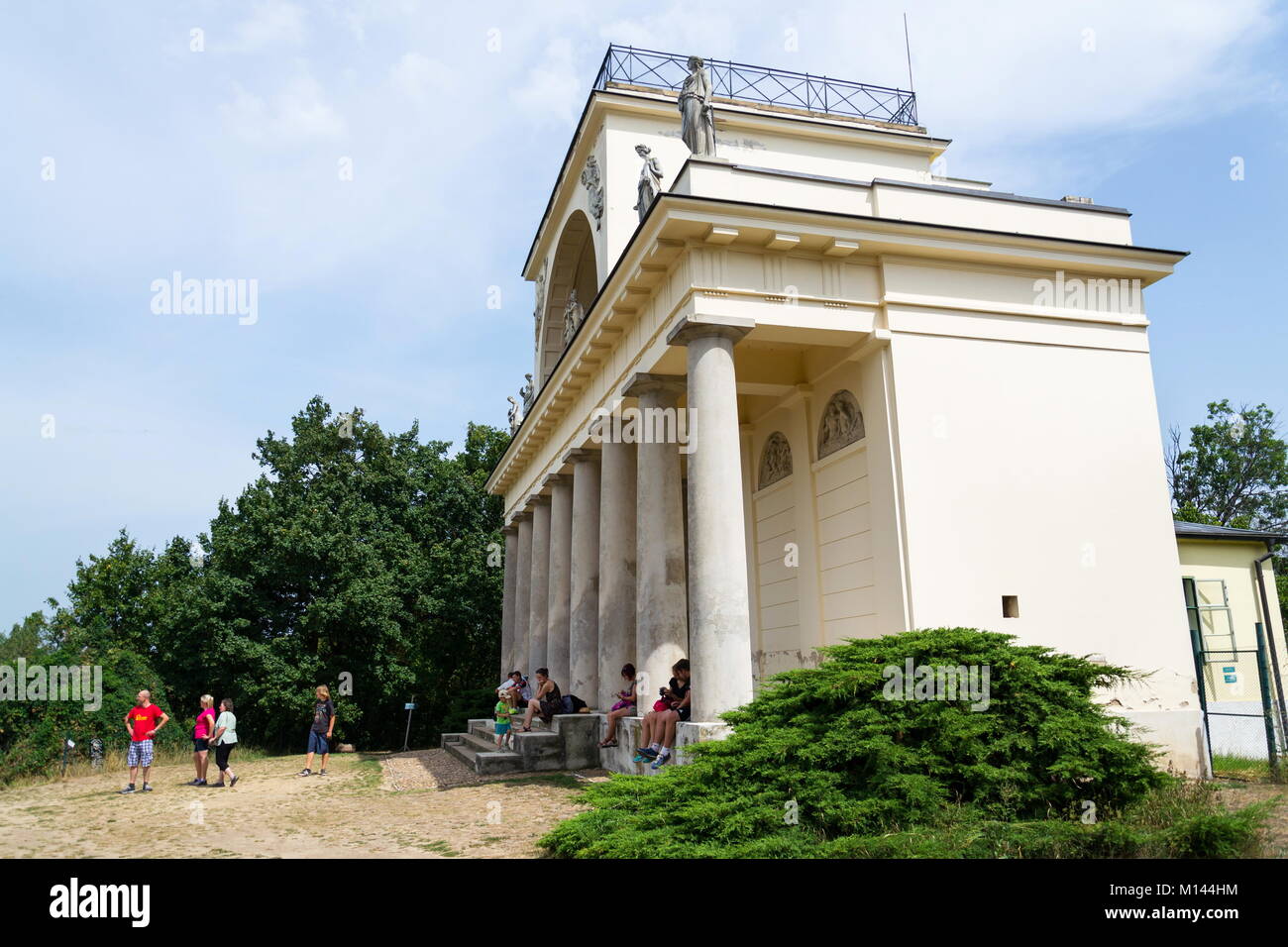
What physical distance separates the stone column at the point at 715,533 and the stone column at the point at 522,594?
15001mm

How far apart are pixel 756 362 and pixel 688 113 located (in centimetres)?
488

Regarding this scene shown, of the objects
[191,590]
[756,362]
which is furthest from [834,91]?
[191,590]

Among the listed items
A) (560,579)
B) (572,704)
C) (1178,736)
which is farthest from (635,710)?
(1178,736)

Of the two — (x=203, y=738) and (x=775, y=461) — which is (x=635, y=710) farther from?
(x=203, y=738)

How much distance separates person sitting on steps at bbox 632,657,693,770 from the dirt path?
4.18 ft

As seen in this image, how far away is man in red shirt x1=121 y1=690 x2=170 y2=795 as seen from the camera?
55.1 feet

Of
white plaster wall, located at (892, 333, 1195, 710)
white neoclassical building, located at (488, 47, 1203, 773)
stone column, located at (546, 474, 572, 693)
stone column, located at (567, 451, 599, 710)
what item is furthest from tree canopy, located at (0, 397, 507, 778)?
white plaster wall, located at (892, 333, 1195, 710)

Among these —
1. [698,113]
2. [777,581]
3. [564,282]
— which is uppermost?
[564,282]

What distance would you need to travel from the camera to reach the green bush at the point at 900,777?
6973mm

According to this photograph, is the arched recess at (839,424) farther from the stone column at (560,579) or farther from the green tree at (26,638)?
Answer: the green tree at (26,638)

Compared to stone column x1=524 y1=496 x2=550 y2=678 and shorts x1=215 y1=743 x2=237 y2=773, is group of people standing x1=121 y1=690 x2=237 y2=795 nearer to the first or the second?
shorts x1=215 y1=743 x2=237 y2=773

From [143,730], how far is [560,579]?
927 centimetres

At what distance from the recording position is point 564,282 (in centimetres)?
2692
